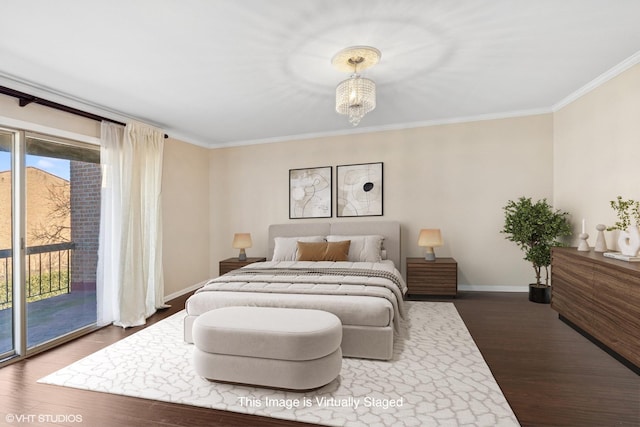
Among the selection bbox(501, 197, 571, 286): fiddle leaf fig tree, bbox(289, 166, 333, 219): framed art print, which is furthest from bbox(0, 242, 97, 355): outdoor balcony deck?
bbox(501, 197, 571, 286): fiddle leaf fig tree

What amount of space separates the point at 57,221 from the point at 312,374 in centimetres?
317

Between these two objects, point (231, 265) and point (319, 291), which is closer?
point (319, 291)

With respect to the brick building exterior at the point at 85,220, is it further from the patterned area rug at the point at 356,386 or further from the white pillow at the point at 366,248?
the white pillow at the point at 366,248

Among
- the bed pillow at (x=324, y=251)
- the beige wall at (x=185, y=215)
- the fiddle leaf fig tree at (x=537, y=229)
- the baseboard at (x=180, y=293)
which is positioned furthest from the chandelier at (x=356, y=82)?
the baseboard at (x=180, y=293)

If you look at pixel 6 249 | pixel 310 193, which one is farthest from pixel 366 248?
pixel 6 249

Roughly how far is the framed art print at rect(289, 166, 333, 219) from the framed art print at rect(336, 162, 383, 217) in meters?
0.19

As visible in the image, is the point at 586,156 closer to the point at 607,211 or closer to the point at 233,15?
the point at 607,211

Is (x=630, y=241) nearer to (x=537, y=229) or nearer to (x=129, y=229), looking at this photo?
(x=537, y=229)

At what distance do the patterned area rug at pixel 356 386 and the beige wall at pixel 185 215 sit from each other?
6.32ft

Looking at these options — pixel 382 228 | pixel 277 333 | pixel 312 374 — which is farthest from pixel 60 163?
pixel 382 228

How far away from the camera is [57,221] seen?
3.37 metres

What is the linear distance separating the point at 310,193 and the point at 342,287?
8.07ft

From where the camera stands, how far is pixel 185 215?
17.1 feet

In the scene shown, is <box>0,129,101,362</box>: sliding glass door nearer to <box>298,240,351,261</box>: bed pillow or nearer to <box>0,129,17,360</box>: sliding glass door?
<box>0,129,17,360</box>: sliding glass door
